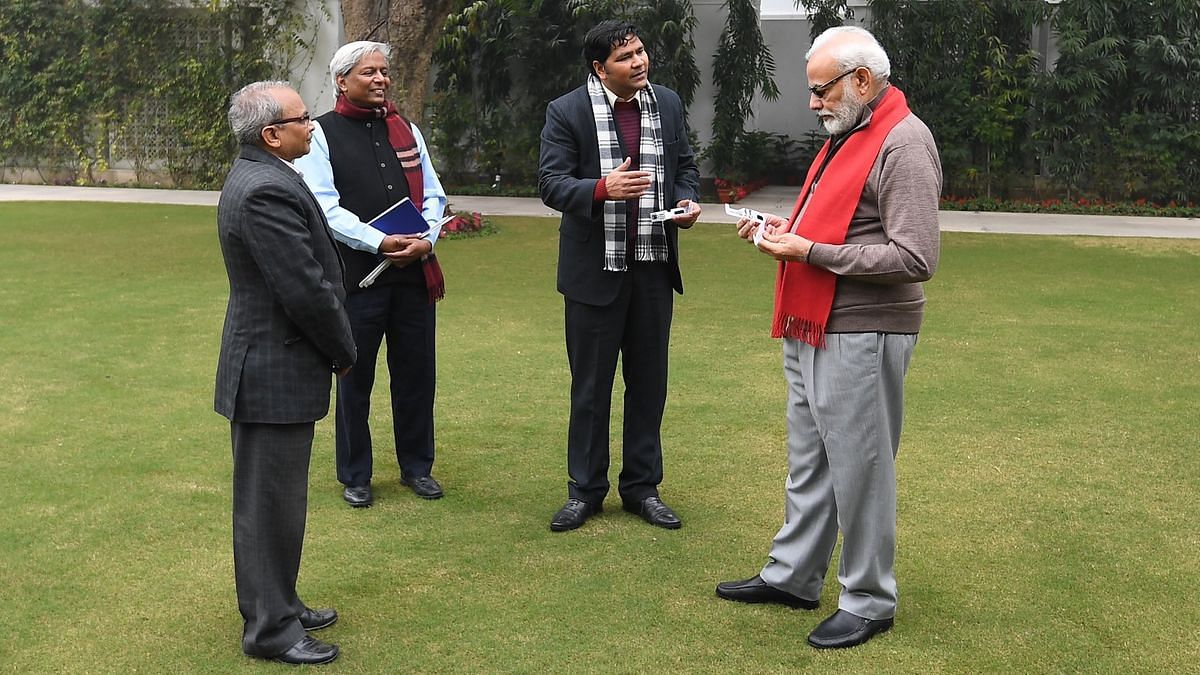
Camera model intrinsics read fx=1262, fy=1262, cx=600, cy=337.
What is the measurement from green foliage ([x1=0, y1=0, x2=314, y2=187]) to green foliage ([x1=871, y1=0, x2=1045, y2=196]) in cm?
832

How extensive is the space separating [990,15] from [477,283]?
850 centimetres

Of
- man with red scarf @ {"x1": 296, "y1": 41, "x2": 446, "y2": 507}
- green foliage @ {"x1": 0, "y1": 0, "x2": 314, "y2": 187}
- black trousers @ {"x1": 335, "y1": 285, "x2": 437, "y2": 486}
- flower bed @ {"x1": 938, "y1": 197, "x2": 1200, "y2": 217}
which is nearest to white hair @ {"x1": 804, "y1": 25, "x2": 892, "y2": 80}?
man with red scarf @ {"x1": 296, "y1": 41, "x2": 446, "y2": 507}

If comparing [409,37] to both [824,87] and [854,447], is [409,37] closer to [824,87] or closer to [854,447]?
[824,87]

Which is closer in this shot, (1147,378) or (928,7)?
(1147,378)

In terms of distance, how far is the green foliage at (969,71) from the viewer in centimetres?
1542

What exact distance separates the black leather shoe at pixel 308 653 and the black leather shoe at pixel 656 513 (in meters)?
1.50

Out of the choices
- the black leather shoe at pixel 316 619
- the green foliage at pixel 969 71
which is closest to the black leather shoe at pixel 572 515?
the black leather shoe at pixel 316 619

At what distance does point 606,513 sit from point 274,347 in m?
1.84

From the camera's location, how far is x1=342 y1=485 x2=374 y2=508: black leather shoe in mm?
5027

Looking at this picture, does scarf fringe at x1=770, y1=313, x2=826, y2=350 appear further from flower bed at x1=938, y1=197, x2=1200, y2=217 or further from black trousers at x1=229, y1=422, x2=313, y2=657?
flower bed at x1=938, y1=197, x2=1200, y2=217

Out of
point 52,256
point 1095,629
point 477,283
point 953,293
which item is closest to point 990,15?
point 953,293

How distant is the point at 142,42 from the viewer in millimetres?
17953

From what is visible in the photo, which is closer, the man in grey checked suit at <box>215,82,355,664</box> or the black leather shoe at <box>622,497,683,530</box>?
the man in grey checked suit at <box>215,82,355,664</box>

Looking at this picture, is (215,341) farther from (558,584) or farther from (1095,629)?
(1095,629)
